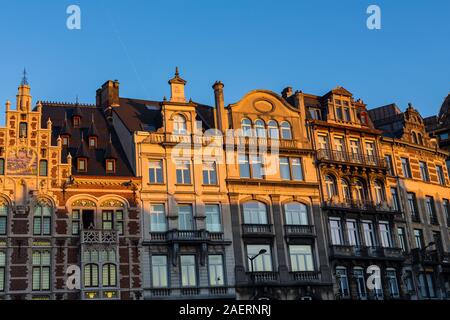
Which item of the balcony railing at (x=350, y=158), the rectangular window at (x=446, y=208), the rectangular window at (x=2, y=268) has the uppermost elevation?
the balcony railing at (x=350, y=158)

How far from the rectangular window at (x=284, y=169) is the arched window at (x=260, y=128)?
2.13 m

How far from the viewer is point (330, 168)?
4591cm

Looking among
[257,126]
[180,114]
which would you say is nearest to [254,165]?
[257,126]

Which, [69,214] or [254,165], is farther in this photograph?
[254,165]

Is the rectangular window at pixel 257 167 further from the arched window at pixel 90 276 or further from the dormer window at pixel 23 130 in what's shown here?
the dormer window at pixel 23 130

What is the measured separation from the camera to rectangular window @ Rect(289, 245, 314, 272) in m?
42.2

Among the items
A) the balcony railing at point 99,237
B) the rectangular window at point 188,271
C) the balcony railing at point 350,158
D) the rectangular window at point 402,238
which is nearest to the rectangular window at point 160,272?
the rectangular window at point 188,271

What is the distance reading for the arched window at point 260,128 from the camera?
45.1m

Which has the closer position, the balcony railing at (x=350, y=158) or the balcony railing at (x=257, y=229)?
the balcony railing at (x=257, y=229)

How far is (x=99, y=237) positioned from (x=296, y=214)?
13469mm
